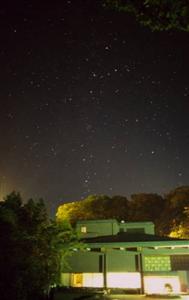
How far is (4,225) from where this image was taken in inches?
630

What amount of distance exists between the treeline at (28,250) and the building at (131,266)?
1.88m

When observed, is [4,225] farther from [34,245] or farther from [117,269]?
[117,269]

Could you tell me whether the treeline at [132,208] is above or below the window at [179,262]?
above

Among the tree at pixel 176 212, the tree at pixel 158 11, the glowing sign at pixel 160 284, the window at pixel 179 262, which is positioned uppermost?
the tree at pixel 176 212

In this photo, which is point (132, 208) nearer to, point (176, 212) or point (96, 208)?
point (96, 208)

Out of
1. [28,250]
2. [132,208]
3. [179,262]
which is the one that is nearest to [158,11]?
[28,250]

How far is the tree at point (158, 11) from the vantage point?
249 inches

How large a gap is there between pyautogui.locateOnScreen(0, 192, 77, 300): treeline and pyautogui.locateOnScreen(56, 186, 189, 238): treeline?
22.3 metres

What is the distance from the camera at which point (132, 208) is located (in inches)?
1855

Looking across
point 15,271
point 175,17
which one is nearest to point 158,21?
point 175,17

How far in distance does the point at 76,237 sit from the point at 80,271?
2515 millimetres

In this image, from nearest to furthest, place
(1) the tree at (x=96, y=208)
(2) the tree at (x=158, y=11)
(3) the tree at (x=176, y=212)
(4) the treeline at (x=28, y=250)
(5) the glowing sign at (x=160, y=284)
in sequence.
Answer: (2) the tree at (x=158, y=11) < (4) the treeline at (x=28, y=250) < (5) the glowing sign at (x=160, y=284) < (3) the tree at (x=176, y=212) < (1) the tree at (x=96, y=208)

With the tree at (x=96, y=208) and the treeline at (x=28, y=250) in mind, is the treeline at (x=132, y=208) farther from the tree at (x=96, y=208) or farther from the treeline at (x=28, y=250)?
the treeline at (x=28, y=250)

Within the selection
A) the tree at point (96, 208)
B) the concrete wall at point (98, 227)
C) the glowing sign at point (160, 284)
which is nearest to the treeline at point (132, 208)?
the tree at point (96, 208)
